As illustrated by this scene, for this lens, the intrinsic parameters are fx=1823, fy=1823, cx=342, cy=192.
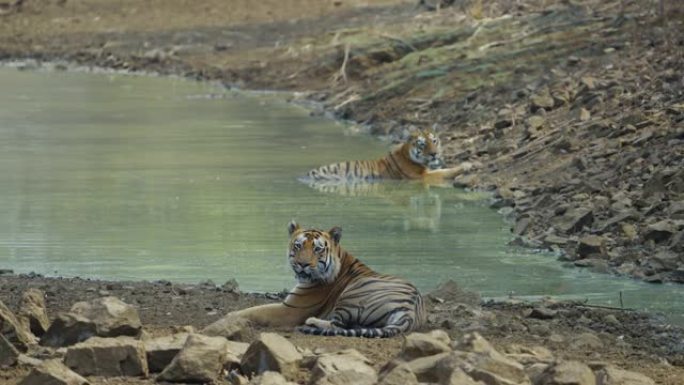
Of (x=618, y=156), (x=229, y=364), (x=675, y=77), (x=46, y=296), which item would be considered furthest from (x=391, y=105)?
(x=229, y=364)

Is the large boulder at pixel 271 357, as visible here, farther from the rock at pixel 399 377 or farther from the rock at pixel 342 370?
the rock at pixel 399 377

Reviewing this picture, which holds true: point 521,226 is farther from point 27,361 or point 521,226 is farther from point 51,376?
point 51,376

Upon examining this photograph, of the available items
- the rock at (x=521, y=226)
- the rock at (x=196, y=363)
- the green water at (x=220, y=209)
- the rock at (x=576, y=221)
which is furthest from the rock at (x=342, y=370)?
the rock at (x=521, y=226)

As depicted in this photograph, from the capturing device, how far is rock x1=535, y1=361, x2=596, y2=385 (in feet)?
22.4

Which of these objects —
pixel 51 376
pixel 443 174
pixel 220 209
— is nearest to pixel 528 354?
pixel 51 376

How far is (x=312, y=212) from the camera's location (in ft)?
53.7

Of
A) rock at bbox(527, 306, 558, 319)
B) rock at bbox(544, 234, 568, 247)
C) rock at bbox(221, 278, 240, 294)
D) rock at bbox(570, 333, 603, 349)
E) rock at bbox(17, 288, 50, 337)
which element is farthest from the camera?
rock at bbox(544, 234, 568, 247)

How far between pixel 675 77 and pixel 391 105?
6201 millimetres

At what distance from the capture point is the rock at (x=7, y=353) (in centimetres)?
766

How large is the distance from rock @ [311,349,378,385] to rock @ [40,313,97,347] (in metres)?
1.29

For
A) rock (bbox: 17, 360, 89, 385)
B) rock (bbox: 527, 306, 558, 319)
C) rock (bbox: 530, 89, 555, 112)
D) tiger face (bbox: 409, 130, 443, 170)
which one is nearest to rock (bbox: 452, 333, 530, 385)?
rock (bbox: 17, 360, 89, 385)

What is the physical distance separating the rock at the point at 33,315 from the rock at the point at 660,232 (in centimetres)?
572

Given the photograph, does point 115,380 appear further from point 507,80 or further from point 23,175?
point 507,80

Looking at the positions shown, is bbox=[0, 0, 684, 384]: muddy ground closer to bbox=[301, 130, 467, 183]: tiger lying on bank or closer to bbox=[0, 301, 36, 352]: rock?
bbox=[301, 130, 467, 183]: tiger lying on bank
